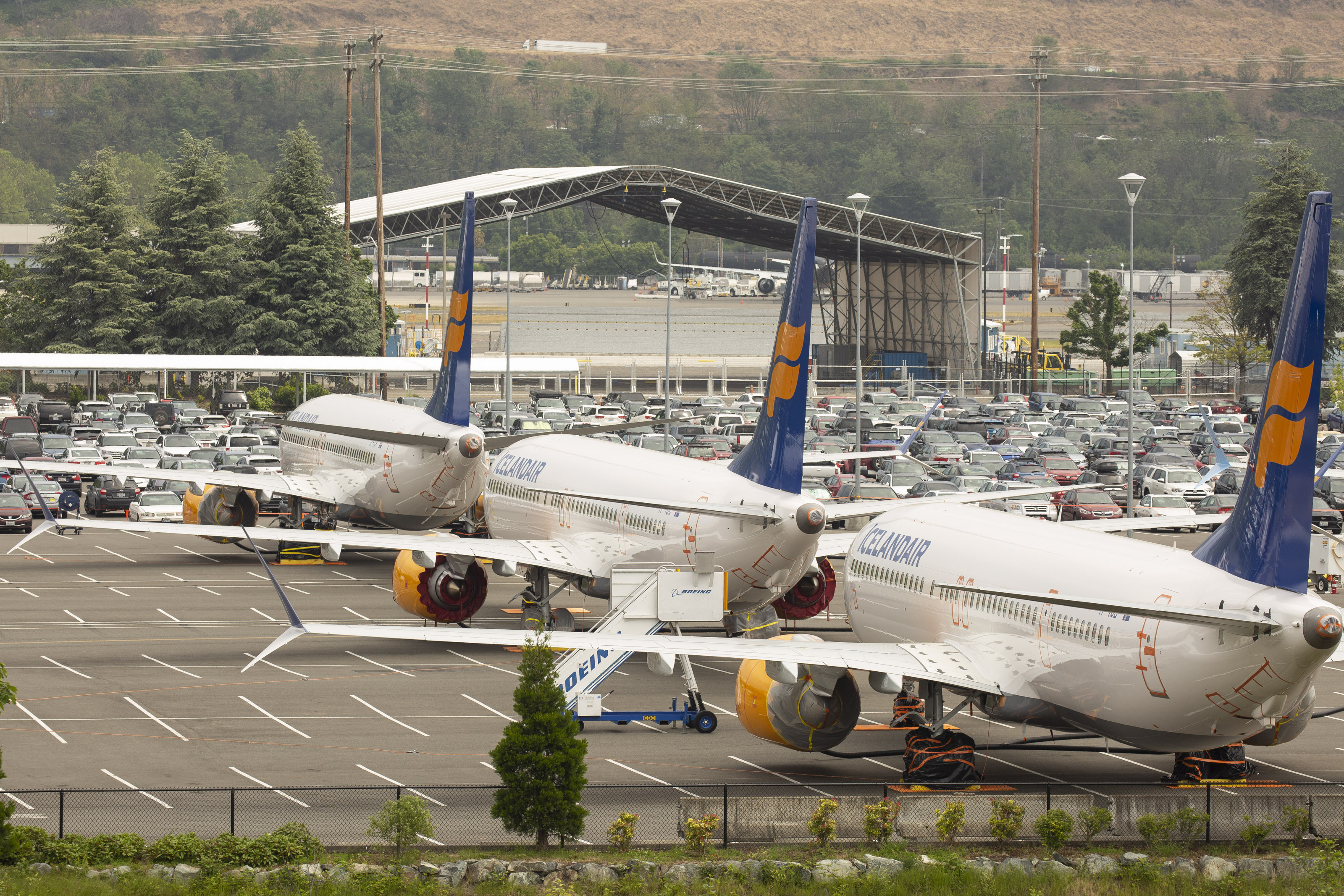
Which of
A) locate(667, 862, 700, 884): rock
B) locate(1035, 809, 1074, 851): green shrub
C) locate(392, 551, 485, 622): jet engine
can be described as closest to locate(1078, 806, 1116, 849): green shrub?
locate(1035, 809, 1074, 851): green shrub

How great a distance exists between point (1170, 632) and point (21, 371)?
319 feet

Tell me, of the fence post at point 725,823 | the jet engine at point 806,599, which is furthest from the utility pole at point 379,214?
the fence post at point 725,823

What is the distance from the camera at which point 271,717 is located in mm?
33719

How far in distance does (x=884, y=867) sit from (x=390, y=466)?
31939 millimetres

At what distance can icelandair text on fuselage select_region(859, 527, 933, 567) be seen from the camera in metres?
32.2

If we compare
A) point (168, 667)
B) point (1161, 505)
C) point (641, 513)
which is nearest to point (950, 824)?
point (641, 513)

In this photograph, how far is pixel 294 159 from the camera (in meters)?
114

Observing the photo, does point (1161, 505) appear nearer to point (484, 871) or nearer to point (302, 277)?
point (484, 871)

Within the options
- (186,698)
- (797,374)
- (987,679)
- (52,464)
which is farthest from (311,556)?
(987,679)

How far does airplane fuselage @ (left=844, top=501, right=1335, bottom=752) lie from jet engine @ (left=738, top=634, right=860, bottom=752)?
2639mm

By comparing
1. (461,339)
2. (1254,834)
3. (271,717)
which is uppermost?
(461,339)

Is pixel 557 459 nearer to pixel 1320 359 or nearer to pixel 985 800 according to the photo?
pixel 985 800

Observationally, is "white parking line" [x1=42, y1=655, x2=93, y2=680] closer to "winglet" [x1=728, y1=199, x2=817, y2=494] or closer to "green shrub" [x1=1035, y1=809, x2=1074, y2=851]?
"winglet" [x1=728, y1=199, x2=817, y2=494]

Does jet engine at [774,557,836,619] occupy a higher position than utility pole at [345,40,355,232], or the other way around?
utility pole at [345,40,355,232]
